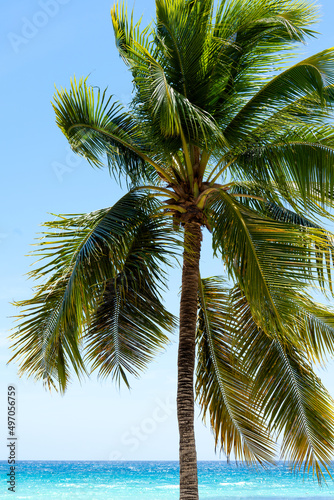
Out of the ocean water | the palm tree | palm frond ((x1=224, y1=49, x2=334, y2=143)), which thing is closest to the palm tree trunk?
the palm tree

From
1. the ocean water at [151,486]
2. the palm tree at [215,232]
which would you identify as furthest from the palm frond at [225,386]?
the ocean water at [151,486]

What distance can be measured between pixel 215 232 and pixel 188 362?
168 cm

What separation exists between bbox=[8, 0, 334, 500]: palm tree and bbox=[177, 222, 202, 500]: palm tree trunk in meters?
0.02

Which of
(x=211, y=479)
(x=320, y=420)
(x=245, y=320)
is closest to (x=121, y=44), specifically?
(x=245, y=320)

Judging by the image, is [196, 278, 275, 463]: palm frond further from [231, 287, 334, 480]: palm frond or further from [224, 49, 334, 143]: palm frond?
[224, 49, 334, 143]: palm frond

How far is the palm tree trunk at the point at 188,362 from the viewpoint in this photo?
688cm

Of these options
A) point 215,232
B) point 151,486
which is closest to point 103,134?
point 215,232

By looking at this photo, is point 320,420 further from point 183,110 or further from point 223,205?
point 183,110

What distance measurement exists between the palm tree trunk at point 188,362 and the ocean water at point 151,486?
24.9m

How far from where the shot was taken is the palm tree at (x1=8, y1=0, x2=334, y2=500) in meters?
6.60

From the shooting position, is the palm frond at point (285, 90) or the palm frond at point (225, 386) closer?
the palm frond at point (285, 90)

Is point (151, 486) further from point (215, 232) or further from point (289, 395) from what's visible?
point (215, 232)

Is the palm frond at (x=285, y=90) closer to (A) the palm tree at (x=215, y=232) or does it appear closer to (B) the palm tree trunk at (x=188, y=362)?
(A) the palm tree at (x=215, y=232)

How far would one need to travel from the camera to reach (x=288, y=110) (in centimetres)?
716
